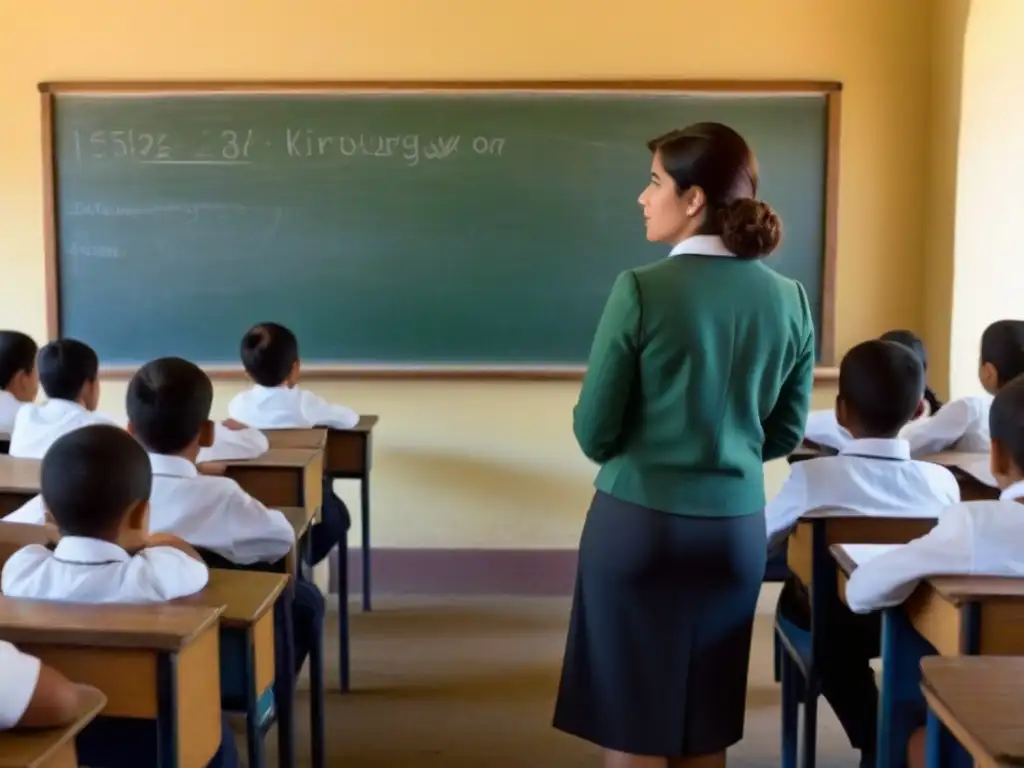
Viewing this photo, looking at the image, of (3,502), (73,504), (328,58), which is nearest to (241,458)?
(3,502)

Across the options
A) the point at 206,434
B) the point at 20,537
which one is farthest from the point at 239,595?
the point at 206,434

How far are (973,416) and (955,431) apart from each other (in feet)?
0.23

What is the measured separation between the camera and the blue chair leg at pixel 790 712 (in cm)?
236

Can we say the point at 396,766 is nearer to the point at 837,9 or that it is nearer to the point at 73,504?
the point at 73,504

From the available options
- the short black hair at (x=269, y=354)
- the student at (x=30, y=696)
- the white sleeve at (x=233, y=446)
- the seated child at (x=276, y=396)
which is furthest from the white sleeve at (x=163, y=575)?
the short black hair at (x=269, y=354)

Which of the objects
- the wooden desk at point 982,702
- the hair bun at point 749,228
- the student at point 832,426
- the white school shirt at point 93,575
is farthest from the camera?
the student at point 832,426

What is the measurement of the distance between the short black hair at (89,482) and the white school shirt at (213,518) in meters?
0.39

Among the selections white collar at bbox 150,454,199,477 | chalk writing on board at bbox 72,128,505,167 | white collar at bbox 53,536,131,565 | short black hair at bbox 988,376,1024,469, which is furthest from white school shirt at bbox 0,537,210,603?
chalk writing on board at bbox 72,128,505,167

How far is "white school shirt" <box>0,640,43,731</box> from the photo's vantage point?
1.11 meters

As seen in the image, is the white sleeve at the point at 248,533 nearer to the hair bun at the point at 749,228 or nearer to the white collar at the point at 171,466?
the white collar at the point at 171,466

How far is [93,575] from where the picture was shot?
1.58 m

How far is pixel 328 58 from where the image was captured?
3957 millimetres

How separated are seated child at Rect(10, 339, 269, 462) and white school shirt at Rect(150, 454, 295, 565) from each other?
68 cm

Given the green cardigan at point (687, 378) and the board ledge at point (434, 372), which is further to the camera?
the board ledge at point (434, 372)
